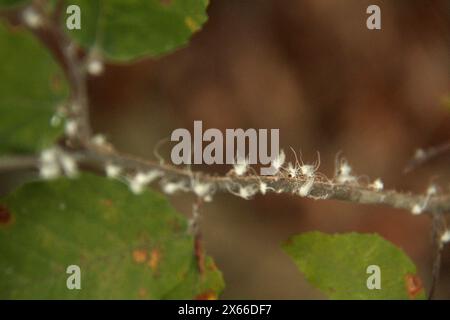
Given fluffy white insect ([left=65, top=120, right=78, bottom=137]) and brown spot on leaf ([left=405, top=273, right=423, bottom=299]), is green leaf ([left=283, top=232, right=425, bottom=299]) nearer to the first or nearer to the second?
brown spot on leaf ([left=405, top=273, right=423, bottom=299])

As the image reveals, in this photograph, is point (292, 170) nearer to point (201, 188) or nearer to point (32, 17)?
point (201, 188)

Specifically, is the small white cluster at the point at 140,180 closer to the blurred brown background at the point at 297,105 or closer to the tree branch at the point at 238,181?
the tree branch at the point at 238,181

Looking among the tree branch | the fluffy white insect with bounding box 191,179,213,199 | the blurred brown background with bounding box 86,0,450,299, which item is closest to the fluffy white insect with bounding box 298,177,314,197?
the tree branch

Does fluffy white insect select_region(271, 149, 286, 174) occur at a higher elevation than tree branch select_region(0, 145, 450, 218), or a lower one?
higher

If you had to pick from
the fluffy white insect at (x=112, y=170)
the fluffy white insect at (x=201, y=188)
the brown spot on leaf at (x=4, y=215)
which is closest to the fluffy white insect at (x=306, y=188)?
the fluffy white insect at (x=201, y=188)
